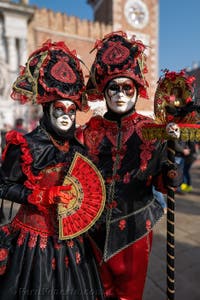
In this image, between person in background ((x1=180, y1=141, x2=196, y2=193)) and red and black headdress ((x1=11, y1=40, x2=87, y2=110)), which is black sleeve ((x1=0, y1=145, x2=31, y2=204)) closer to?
red and black headdress ((x1=11, y1=40, x2=87, y2=110))

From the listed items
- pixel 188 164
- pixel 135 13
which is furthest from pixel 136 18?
pixel 188 164

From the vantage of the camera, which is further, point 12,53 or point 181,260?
point 12,53

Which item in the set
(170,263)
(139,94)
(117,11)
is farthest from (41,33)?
(170,263)

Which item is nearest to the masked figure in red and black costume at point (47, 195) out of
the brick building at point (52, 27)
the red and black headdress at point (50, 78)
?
the red and black headdress at point (50, 78)

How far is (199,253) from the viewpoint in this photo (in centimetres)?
269

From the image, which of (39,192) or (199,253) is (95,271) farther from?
(199,253)

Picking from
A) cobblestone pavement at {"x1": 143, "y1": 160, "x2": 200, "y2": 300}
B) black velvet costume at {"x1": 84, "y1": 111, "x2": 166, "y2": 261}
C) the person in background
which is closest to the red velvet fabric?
black velvet costume at {"x1": 84, "y1": 111, "x2": 166, "y2": 261}

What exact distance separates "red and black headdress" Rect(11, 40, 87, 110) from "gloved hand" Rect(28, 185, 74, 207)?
1.76ft

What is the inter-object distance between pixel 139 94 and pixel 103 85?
291 mm

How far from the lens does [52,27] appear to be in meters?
11.8

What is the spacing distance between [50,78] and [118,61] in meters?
0.45

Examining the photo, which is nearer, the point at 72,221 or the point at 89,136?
the point at 72,221

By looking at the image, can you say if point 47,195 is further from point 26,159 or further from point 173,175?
point 173,175

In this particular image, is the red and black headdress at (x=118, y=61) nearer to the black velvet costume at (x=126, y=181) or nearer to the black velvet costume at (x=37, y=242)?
the black velvet costume at (x=126, y=181)
